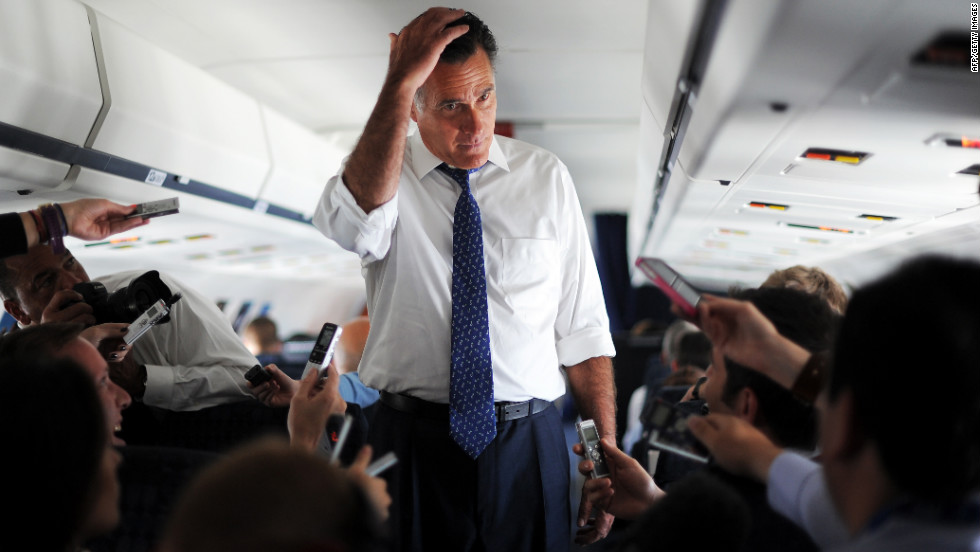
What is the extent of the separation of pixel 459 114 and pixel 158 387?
1.53 metres

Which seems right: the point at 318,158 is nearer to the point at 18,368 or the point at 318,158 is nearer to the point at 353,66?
the point at 353,66

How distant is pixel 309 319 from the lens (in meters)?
13.5

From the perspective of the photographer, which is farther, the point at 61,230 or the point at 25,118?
the point at 25,118

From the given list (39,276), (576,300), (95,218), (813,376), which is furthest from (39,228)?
(813,376)

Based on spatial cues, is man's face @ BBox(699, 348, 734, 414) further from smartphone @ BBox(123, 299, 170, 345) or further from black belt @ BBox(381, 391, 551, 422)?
smartphone @ BBox(123, 299, 170, 345)

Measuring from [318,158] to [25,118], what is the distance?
2975 mm

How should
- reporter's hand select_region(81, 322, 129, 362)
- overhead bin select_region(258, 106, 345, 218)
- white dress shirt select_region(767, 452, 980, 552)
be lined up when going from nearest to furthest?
white dress shirt select_region(767, 452, 980, 552) < reporter's hand select_region(81, 322, 129, 362) < overhead bin select_region(258, 106, 345, 218)

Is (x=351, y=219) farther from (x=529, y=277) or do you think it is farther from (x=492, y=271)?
(x=529, y=277)

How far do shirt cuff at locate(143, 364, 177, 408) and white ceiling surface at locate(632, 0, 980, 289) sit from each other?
2.11m

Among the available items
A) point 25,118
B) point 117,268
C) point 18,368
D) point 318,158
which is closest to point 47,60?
point 25,118

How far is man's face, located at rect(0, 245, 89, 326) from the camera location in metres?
2.97

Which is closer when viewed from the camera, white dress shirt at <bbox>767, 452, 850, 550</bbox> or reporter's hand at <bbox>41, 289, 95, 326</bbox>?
white dress shirt at <bbox>767, 452, 850, 550</bbox>

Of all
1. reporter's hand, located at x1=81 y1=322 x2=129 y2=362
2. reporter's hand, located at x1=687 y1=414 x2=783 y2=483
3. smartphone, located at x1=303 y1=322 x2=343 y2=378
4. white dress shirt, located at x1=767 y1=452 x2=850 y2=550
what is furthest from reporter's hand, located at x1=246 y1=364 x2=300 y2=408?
white dress shirt, located at x1=767 y1=452 x2=850 y2=550

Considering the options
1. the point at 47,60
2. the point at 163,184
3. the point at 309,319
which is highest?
the point at 47,60
